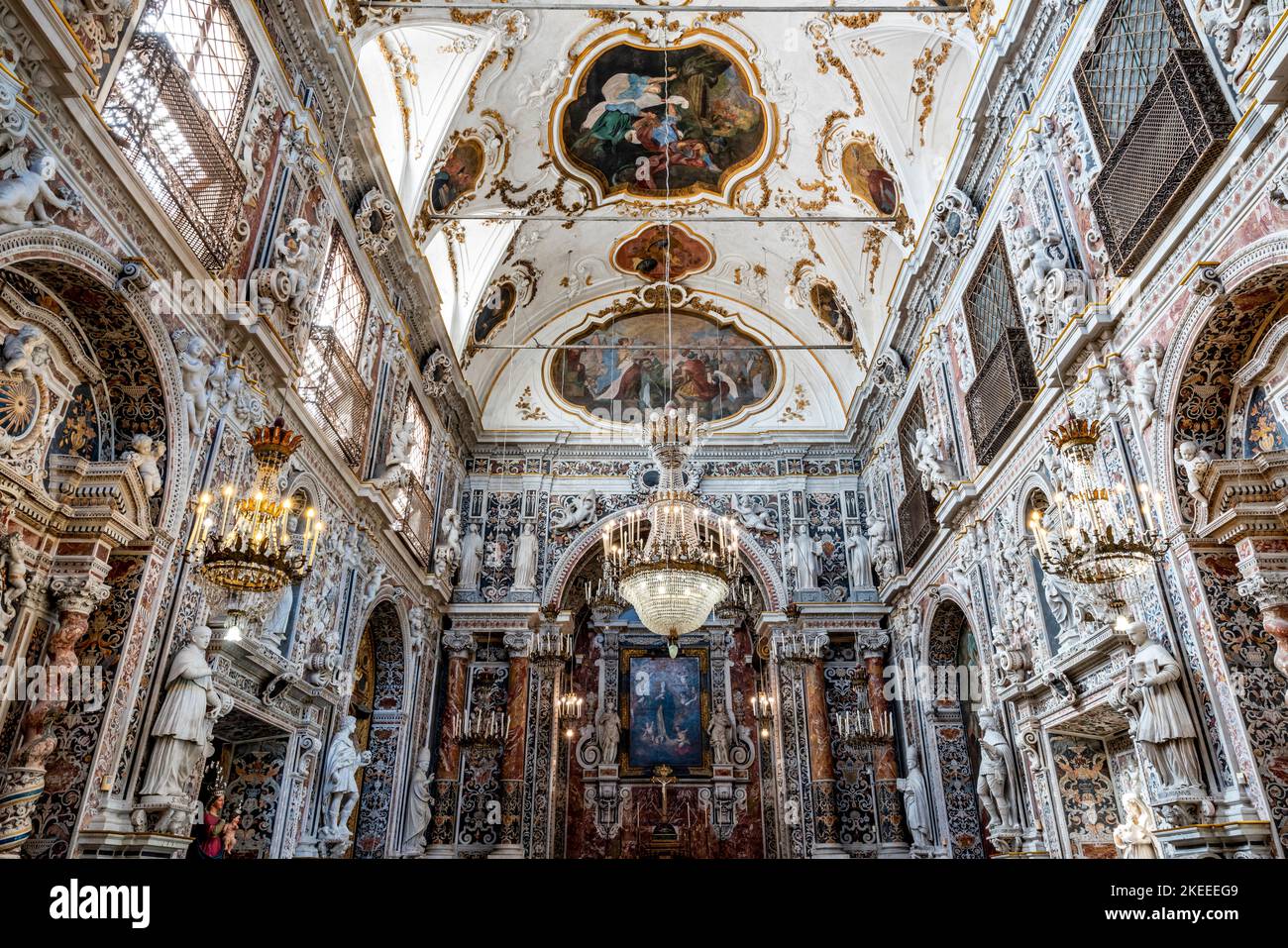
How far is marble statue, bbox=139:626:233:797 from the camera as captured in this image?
6.66m

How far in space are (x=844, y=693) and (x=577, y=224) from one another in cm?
1080

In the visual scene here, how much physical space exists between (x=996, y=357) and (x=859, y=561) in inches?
283

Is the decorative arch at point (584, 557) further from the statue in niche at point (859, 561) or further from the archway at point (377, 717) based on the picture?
the archway at point (377, 717)

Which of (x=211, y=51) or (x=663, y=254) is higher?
(x=663, y=254)

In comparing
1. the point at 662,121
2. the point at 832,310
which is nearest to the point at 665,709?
the point at 832,310

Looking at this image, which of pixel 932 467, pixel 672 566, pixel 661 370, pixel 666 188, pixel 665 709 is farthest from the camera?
pixel 661 370

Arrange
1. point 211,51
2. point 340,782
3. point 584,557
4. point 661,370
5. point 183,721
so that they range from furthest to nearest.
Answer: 1. point 661,370
2. point 584,557
3. point 340,782
4. point 211,51
5. point 183,721

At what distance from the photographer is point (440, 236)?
15234 millimetres

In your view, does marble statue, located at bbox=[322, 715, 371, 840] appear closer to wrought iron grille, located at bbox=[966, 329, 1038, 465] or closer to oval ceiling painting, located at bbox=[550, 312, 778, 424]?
wrought iron grille, located at bbox=[966, 329, 1038, 465]

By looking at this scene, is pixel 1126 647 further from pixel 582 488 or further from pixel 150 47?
pixel 582 488

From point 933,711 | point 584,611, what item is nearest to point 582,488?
point 584,611

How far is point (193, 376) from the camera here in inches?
290

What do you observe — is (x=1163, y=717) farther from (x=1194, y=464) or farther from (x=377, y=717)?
(x=377, y=717)
